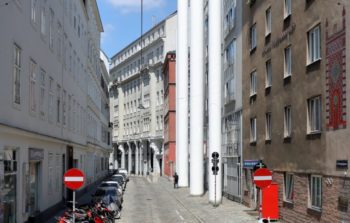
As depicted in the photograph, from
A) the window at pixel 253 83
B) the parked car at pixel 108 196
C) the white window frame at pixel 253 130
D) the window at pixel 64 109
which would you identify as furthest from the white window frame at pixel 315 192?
the window at pixel 64 109

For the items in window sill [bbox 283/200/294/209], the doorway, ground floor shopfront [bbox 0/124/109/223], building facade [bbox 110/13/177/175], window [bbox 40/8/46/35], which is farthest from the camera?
building facade [bbox 110/13/177/175]

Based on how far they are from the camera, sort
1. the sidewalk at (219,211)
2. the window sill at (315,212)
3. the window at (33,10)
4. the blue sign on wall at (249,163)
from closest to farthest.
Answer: the window sill at (315,212) → the window at (33,10) → the sidewalk at (219,211) → the blue sign on wall at (249,163)

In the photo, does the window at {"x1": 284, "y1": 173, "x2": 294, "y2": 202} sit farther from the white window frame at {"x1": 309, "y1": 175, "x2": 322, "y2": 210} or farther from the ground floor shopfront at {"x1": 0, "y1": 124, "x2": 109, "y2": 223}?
the ground floor shopfront at {"x1": 0, "y1": 124, "x2": 109, "y2": 223}

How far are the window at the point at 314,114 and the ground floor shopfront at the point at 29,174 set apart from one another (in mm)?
9697

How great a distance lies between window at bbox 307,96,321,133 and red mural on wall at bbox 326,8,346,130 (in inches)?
43.0

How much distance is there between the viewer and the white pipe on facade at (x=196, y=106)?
133 ft

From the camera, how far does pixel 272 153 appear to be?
24.8 metres

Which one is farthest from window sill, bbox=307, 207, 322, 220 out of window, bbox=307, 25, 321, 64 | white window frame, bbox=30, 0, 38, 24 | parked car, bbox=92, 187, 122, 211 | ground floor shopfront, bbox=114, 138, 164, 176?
ground floor shopfront, bbox=114, 138, 164, 176

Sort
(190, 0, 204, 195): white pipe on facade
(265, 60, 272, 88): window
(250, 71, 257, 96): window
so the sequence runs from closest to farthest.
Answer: (265, 60, 272, 88): window
(250, 71, 257, 96): window
(190, 0, 204, 195): white pipe on facade

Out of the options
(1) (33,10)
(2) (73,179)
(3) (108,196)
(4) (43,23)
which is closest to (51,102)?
(4) (43,23)

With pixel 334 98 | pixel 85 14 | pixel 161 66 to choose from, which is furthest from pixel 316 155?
pixel 161 66

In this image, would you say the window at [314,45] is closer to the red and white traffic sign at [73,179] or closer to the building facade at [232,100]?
the red and white traffic sign at [73,179]

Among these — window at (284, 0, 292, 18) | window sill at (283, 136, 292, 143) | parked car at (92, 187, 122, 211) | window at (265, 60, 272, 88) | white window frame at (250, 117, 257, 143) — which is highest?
window at (284, 0, 292, 18)

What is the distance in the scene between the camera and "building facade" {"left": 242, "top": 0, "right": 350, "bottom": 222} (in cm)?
1730
